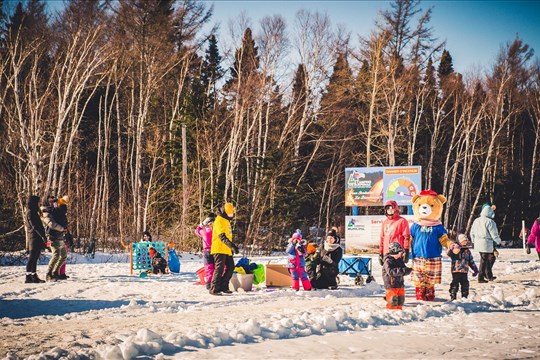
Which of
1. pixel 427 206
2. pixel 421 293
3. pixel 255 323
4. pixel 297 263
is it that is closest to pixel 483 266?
pixel 427 206

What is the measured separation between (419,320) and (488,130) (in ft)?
111

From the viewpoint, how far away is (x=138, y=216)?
22.5m

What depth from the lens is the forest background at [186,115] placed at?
22.1 m

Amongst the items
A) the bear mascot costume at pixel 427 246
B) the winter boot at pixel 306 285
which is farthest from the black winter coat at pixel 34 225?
the bear mascot costume at pixel 427 246

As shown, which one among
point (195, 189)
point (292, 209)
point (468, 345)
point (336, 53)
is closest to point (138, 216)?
point (195, 189)

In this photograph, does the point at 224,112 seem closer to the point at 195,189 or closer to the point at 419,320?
the point at 195,189

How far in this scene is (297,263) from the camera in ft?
36.2

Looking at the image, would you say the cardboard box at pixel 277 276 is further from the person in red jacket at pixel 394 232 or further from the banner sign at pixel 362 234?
the banner sign at pixel 362 234

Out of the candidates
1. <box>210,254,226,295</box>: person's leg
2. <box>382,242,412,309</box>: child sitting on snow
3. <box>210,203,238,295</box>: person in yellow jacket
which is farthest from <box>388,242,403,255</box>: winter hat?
<box>210,254,226,295</box>: person's leg

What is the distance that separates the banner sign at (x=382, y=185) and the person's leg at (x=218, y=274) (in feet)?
36.9

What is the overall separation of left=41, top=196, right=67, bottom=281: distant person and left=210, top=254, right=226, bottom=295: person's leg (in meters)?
4.02

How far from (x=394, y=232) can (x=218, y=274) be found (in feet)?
11.3

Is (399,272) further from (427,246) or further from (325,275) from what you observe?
(325,275)

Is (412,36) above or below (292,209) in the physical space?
above
